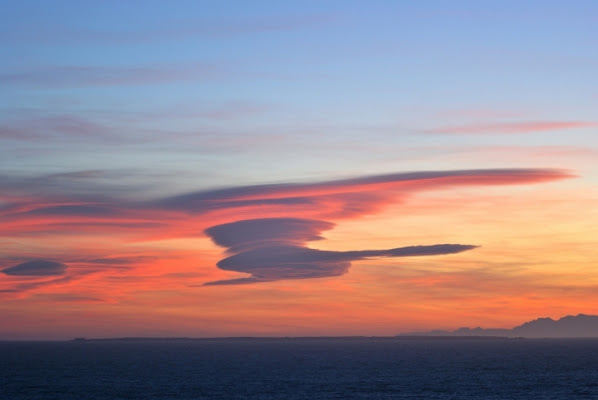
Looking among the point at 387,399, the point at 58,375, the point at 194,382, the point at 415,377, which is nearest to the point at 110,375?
the point at 58,375

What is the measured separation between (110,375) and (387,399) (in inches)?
2727

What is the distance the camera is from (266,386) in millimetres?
125438

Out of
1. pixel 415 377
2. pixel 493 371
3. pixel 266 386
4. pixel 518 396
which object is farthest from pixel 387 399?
pixel 493 371

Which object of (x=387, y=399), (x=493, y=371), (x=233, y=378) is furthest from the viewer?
(x=493, y=371)

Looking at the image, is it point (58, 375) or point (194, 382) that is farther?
point (58, 375)

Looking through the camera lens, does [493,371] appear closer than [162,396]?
No

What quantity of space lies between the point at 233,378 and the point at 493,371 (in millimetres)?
56715

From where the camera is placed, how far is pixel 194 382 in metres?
135

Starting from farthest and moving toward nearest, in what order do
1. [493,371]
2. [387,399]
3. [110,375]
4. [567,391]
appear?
[493,371] → [110,375] → [567,391] → [387,399]

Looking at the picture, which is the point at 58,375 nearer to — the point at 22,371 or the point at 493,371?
the point at 22,371

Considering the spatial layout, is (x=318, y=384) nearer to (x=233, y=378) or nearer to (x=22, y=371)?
(x=233, y=378)

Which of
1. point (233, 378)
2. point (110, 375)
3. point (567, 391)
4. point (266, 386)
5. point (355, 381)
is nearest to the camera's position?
point (567, 391)

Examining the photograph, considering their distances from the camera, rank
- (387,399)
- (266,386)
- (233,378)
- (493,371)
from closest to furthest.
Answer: (387,399)
(266,386)
(233,378)
(493,371)

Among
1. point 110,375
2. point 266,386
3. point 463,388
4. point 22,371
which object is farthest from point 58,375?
point 463,388
